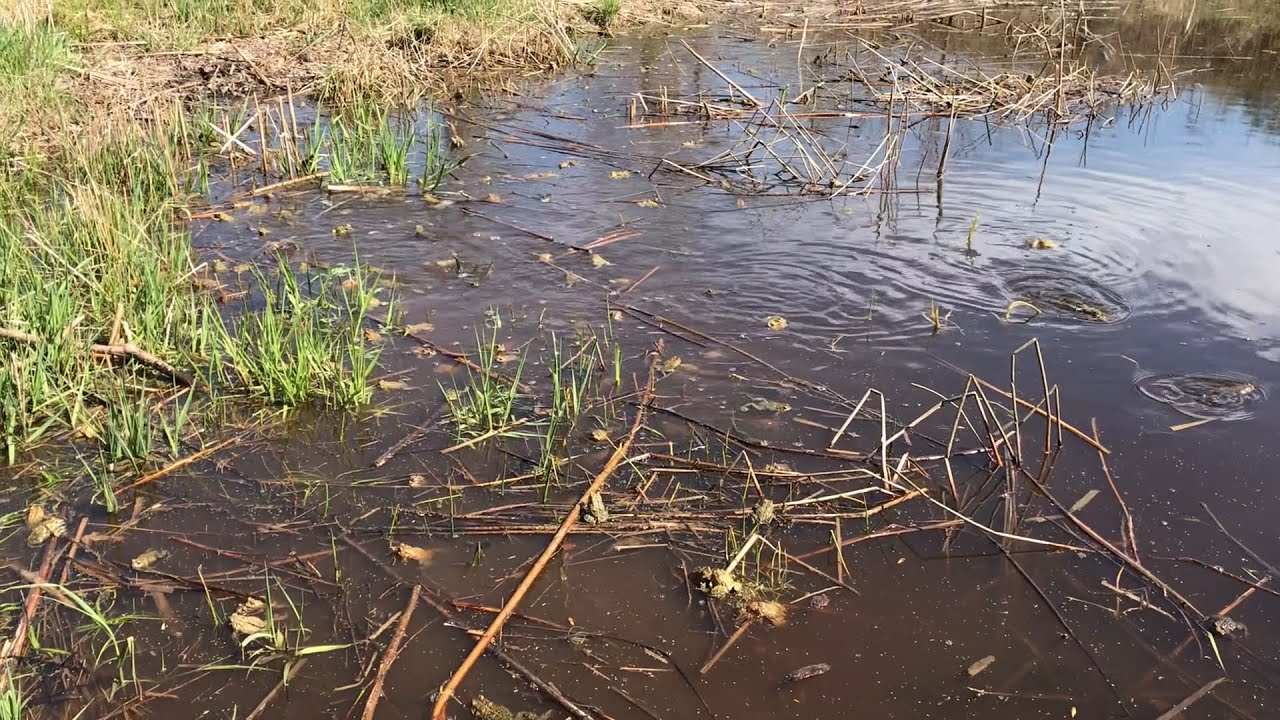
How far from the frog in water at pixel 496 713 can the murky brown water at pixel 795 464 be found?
0.16 feet

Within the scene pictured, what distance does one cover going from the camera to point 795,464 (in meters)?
3.65

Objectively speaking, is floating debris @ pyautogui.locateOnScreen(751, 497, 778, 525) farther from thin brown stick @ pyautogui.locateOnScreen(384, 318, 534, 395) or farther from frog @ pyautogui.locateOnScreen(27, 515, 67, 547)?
frog @ pyautogui.locateOnScreen(27, 515, 67, 547)

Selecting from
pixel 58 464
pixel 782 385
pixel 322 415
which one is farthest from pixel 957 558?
pixel 58 464

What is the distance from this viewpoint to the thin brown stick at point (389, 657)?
8.14ft

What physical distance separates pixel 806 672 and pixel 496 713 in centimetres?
90

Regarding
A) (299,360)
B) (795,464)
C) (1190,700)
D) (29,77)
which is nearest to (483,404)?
(299,360)

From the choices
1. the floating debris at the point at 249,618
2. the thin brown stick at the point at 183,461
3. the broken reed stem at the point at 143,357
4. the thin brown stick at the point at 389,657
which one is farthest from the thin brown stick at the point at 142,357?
the thin brown stick at the point at 389,657

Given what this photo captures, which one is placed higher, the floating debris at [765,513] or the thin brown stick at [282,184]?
the thin brown stick at [282,184]

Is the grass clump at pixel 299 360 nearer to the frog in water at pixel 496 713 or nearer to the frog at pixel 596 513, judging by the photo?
the frog at pixel 596 513

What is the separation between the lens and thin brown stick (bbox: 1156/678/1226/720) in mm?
2537

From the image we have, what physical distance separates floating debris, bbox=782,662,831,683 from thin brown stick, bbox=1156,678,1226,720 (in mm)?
906

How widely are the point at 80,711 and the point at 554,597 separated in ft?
4.35

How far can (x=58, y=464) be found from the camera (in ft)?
11.5

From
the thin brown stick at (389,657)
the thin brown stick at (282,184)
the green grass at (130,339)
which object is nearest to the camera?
the thin brown stick at (389,657)
